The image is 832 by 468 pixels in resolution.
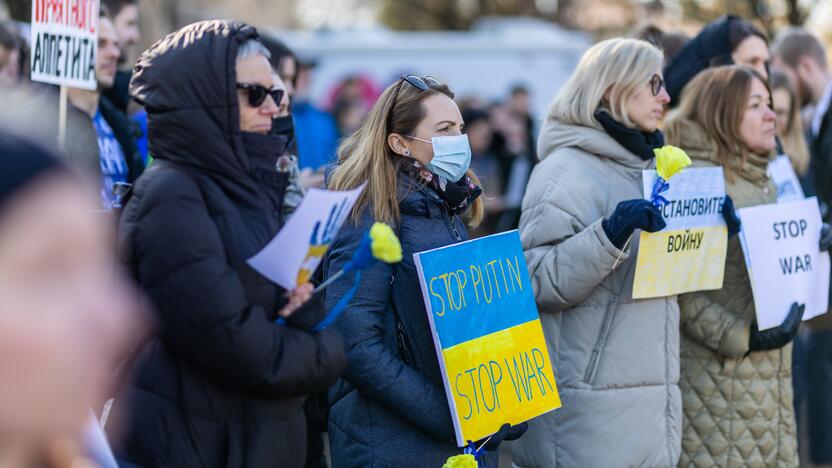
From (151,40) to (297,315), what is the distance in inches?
365

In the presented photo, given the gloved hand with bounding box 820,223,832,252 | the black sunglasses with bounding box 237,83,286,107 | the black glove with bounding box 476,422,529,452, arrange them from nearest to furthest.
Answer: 1. the black sunglasses with bounding box 237,83,286,107
2. the black glove with bounding box 476,422,529,452
3. the gloved hand with bounding box 820,223,832,252

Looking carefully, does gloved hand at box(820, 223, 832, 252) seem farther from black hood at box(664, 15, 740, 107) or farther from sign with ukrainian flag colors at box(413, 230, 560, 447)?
sign with ukrainian flag colors at box(413, 230, 560, 447)

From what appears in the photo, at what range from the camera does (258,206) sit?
8.85ft

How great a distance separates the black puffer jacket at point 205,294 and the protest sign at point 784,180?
9.11ft

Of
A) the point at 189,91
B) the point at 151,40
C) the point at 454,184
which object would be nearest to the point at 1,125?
the point at 189,91

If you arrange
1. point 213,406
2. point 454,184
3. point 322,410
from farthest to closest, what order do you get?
1. point 322,410
2. point 454,184
3. point 213,406

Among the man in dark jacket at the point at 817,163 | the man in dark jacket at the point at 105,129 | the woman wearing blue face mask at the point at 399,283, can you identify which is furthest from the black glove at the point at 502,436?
the man in dark jacket at the point at 817,163

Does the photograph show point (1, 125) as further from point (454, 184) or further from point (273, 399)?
point (454, 184)

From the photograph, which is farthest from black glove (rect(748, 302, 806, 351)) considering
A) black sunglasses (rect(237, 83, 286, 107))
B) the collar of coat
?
black sunglasses (rect(237, 83, 286, 107))

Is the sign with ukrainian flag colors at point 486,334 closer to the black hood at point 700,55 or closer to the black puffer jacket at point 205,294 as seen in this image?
the black puffer jacket at point 205,294

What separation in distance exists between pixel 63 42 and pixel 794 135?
376 centimetres

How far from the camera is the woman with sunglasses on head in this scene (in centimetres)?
383

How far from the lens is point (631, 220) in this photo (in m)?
3.67

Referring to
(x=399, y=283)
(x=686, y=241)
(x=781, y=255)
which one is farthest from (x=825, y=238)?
(x=399, y=283)
